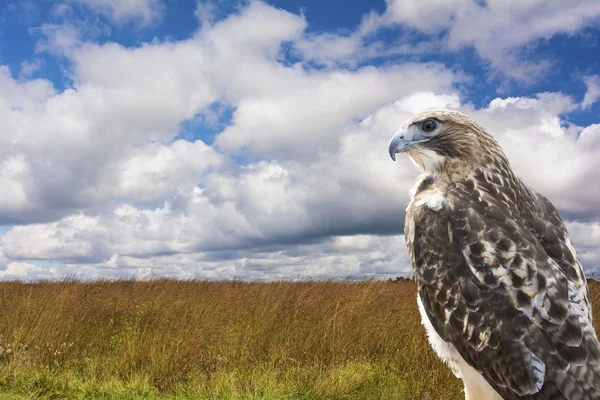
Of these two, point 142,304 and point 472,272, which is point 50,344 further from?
point 472,272

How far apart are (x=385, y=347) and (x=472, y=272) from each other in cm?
646

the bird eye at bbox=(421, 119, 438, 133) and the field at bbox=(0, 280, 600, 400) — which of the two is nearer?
the bird eye at bbox=(421, 119, 438, 133)

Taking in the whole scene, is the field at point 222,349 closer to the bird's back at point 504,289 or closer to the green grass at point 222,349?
the green grass at point 222,349

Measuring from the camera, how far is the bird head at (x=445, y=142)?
3502 mm

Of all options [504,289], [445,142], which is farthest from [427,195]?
[504,289]

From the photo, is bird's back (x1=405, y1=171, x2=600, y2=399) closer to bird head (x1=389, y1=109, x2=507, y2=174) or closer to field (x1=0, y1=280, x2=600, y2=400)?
bird head (x1=389, y1=109, x2=507, y2=174)

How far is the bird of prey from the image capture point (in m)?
2.82

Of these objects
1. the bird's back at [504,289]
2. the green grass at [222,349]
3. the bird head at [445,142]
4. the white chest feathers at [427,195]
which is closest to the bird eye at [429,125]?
the bird head at [445,142]

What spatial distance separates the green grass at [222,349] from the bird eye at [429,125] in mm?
4540

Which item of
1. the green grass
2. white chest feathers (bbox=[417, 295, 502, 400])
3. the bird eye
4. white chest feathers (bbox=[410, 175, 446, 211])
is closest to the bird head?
the bird eye

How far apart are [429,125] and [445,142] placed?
7.2 inches

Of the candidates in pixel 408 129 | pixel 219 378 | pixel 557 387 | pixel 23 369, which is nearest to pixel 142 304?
pixel 23 369

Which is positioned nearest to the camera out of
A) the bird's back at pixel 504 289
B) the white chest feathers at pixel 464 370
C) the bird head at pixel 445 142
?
the bird's back at pixel 504 289

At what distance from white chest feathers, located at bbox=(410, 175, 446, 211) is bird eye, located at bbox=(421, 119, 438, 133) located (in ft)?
1.14
